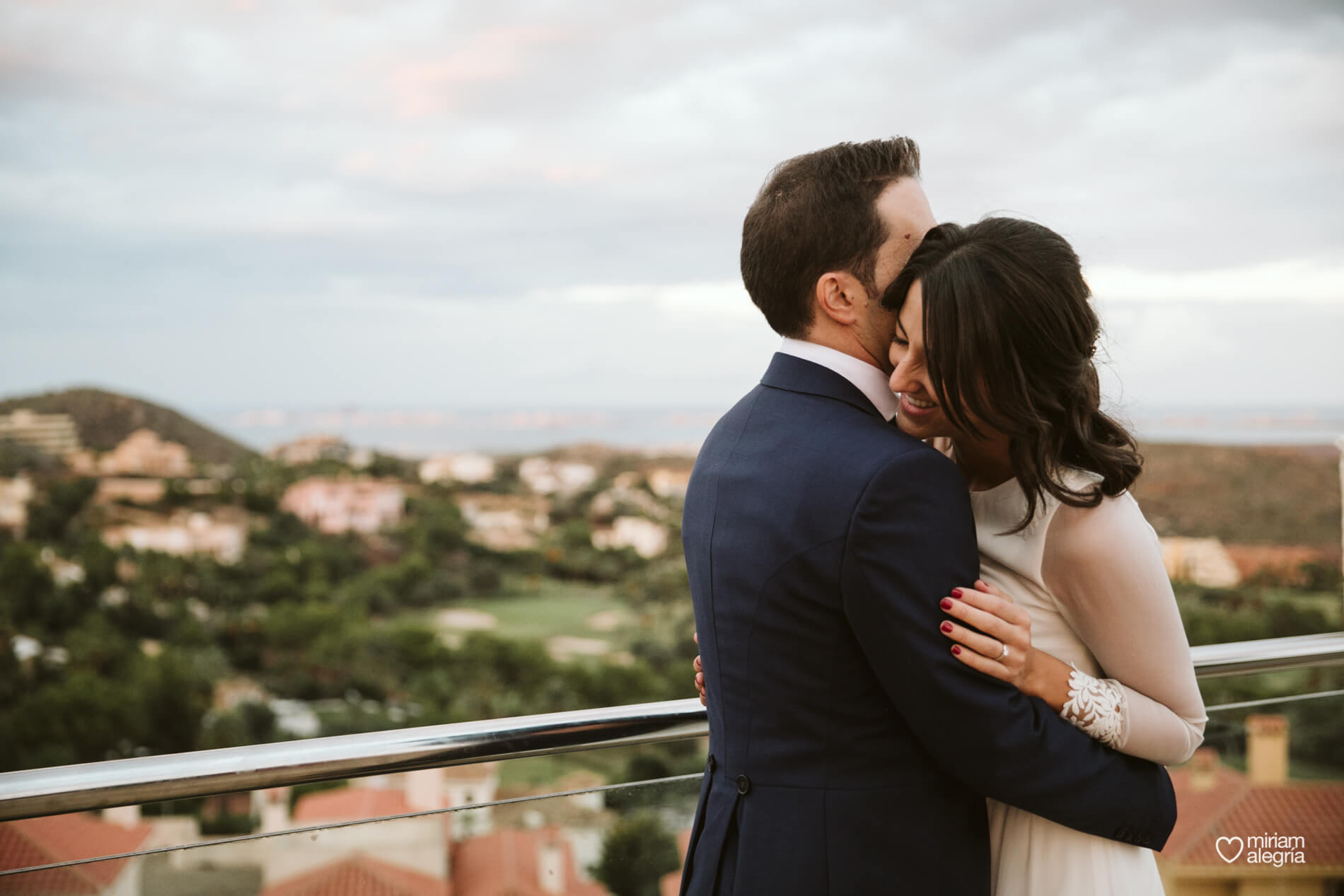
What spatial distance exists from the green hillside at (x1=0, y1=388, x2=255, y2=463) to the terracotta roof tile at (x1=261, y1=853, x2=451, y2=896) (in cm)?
3650

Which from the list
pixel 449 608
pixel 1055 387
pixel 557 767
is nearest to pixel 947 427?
pixel 1055 387

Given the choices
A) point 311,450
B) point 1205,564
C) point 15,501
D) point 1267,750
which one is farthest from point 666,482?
point 1267,750

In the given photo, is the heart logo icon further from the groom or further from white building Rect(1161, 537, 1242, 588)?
white building Rect(1161, 537, 1242, 588)

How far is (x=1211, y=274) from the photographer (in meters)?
37.7

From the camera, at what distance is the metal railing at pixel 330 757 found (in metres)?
1.36

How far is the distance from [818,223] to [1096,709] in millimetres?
686

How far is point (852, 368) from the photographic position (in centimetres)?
128

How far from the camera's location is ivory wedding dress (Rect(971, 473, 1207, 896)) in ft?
4.01

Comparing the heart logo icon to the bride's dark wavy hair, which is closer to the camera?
the bride's dark wavy hair

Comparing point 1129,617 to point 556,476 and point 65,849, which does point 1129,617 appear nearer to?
point 65,849

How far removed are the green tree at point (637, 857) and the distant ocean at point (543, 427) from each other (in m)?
31.7

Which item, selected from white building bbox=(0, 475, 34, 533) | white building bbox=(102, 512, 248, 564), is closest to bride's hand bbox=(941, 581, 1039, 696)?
white building bbox=(102, 512, 248, 564)

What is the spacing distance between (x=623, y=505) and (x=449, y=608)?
7.02 meters

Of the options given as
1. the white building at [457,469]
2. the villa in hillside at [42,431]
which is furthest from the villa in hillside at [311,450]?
the villa in hillside at [42,431]
